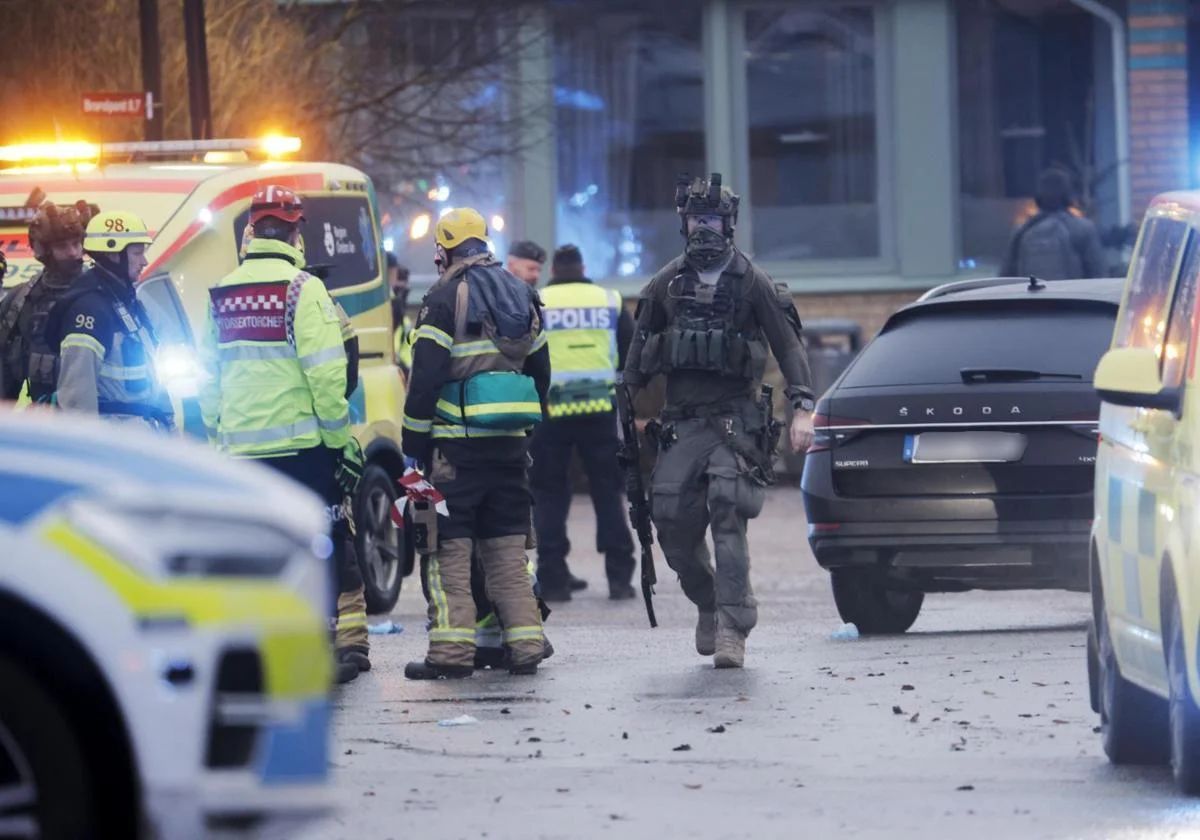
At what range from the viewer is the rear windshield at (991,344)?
38.5 feet

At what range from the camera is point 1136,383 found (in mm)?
7359

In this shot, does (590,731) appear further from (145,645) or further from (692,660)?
(145,645)

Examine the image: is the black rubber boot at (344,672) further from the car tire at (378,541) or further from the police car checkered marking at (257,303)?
the car tire at (378,541)

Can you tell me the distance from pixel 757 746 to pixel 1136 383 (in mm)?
1955

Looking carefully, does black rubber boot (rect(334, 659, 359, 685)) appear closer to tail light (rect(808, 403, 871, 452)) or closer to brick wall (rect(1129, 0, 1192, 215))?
tail light (rect(808, 403, 871, 452))

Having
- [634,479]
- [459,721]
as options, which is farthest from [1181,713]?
[634,479]

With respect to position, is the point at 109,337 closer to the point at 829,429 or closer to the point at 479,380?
the point at 479,380

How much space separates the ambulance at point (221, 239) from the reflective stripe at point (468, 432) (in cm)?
191

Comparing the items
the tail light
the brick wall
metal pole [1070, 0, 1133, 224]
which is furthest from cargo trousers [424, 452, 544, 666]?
metal pole [1070, 0, 1133, 224]

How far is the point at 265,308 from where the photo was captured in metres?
10.5

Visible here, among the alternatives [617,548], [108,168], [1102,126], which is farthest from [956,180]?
[108,168]

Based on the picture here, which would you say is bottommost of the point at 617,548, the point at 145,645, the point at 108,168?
the point at 617,548

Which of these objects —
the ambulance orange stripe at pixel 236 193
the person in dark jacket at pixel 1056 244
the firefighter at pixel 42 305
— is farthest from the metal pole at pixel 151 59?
the firefighter at pixel 42 305

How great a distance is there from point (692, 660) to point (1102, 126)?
49.3ft
